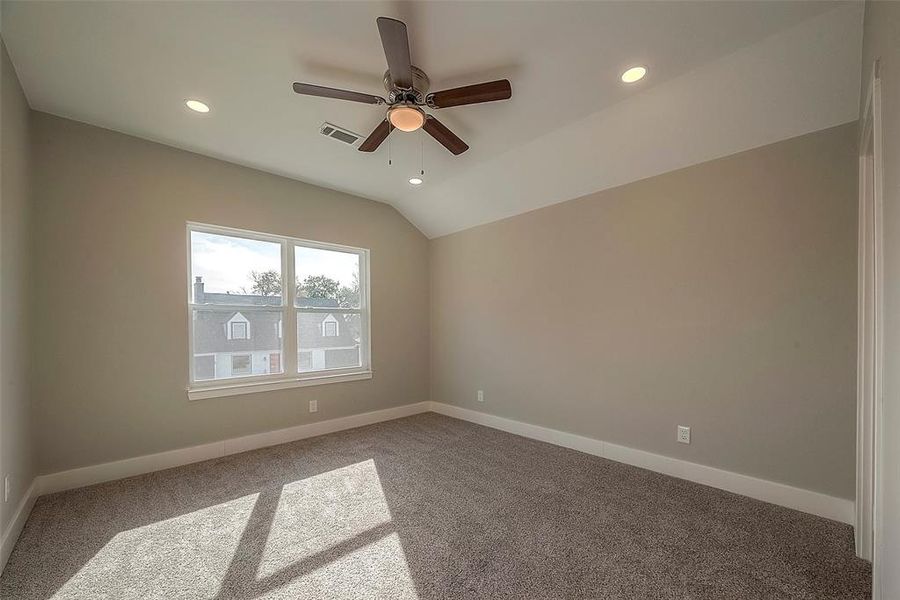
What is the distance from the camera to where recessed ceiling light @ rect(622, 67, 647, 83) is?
217 cm

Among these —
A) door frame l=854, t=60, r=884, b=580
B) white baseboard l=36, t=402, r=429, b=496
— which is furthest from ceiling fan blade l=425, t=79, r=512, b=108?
white baseboard l=36, t=402, r=429, b=496

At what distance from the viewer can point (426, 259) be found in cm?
504

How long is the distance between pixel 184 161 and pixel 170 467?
2.62m

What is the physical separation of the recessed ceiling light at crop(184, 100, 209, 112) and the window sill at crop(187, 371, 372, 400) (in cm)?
226

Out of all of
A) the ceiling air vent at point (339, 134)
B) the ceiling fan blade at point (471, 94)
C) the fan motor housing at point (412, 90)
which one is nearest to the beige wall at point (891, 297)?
the ceiling fan blade at point (471, 94)

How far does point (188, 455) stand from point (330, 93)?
10.4ft

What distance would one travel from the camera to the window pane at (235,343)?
3305 mm

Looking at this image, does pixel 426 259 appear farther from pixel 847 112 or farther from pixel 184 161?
pixel 847 112

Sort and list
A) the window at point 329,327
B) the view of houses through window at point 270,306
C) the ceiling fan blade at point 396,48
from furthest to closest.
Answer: the window at point 329,327, the view of houses through window at point 270,306, the ceiling fan blade at point 396,48

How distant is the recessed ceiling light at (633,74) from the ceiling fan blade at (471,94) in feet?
2.57

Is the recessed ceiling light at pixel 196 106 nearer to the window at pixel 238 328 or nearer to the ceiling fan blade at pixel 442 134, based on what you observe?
the ceiling fan blade at pixel 442 134

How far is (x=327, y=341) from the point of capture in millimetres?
4148

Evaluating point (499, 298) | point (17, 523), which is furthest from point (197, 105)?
point (499, 298)

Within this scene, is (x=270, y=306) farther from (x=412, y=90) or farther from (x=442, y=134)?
(x=412, y=90)
